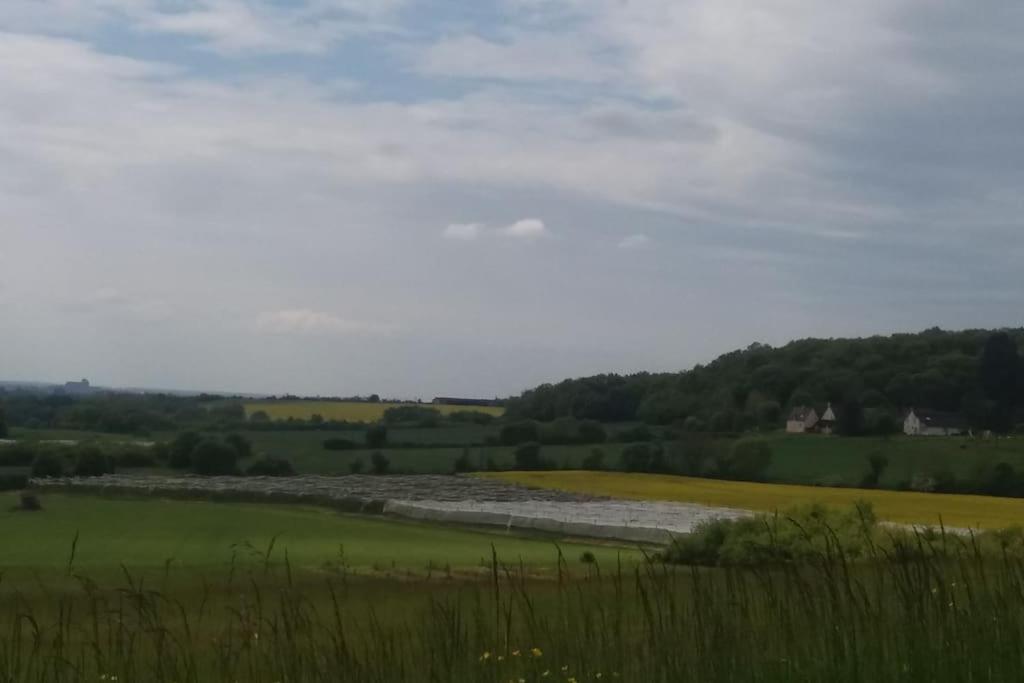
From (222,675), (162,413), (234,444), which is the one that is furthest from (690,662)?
(162,413)

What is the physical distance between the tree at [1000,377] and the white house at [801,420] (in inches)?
347

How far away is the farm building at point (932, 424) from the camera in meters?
57.2

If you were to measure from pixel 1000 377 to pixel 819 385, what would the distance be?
9.98 metres

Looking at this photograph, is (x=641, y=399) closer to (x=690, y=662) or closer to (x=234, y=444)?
(x=234, y=444)

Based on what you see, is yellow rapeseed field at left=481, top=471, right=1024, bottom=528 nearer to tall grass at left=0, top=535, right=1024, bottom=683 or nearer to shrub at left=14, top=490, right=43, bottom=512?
shrub at left=14, top=490, right=43, bottom=512

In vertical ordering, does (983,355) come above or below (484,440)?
above

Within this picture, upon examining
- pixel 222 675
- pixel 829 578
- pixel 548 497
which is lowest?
pixel 548 497

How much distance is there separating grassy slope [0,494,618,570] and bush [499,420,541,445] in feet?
78.5

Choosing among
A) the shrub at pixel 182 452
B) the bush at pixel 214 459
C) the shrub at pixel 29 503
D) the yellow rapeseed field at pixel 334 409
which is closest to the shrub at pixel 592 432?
the yellow rapeseed field at pixel 334 409

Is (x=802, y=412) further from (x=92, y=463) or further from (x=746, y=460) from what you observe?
(x=92, y=463)

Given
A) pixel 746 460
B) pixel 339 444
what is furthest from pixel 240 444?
pixel 746 460

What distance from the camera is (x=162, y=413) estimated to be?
214 feet

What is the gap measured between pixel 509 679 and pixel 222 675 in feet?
3.76

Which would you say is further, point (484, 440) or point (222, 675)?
point (484, 440)
